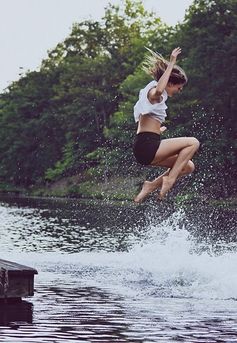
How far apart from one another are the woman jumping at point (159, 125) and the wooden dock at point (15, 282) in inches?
162

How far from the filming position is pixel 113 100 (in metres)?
96.1

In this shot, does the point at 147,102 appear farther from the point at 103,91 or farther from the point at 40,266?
A: the point at 103,91

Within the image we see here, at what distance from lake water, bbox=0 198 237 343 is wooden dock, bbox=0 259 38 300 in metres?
0.21

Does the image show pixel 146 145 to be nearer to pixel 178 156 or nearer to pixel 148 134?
pixel 148 134

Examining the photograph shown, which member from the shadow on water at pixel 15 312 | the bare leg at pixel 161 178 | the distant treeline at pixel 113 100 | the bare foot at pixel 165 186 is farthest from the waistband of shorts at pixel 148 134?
the distant treeline at pixel 113 100

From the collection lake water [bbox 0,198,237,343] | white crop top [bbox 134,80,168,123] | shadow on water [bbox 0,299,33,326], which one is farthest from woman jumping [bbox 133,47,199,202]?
shadow on water [bbox 0,299,33,326]

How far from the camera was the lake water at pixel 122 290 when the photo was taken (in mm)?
11997

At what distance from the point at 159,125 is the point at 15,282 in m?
5.11

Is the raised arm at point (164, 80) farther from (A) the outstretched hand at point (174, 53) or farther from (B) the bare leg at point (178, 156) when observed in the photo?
(B) the bare leg at point (178, 156)

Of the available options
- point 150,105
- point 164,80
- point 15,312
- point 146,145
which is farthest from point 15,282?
point 164,80

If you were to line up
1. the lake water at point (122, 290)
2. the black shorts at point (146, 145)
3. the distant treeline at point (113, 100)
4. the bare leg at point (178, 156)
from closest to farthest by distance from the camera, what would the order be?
the black shorts at point (146, 145), the bare leg at point (178, 156), the lake water at point (122, 290), the distant treeline at point (113, 100)

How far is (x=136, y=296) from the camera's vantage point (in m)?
16.1

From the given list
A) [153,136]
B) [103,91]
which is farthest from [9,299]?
[103,91]

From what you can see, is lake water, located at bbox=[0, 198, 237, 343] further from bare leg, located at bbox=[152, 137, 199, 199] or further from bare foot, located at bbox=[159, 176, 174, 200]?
bare leg, located at bbox=[152, 137, 199, 199]
